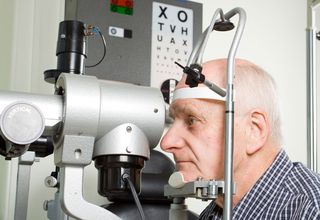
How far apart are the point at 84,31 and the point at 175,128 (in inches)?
13.1

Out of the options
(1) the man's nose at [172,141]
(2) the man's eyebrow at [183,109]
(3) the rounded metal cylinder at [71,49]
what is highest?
(3) the rounded metal cylinder at [71,49]

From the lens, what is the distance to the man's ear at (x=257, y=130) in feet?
3.83

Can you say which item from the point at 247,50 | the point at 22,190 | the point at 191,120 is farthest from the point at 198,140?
the point at 247,50

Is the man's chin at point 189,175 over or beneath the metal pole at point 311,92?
beneath

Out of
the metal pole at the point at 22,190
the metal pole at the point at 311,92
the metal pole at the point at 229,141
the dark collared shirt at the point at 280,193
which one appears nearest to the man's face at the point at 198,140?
the dark collared shirt at the point at 280,193

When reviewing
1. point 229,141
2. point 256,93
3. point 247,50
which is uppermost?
point 247,50

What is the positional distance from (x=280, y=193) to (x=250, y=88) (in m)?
0.27

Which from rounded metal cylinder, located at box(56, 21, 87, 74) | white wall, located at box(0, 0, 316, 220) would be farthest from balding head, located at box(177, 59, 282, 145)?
white wall, located at box(0, 0, 316, 220)

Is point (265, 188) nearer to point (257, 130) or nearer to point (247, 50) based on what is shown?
point (257, 130)

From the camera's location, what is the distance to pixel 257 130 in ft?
3.86

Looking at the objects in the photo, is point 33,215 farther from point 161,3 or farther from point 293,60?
point 293,60

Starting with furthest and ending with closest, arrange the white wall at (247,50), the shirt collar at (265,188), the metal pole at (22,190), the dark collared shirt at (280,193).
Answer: the white wall at (247,50), the metal pole at (22,190), the shirt collar at (265,188), the dark collared shirt at (280,193)

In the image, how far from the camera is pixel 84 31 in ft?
3.66

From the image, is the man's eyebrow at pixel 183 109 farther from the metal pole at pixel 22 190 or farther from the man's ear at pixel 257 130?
the metal pole at pixel 22 190
